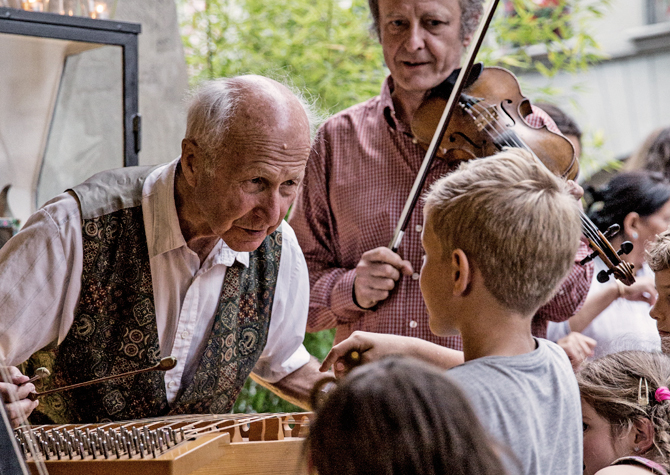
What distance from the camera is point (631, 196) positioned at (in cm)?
280

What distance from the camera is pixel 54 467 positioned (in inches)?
49.5

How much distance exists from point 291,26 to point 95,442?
12.3 feet

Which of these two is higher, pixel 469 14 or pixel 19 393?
pixel 469 14

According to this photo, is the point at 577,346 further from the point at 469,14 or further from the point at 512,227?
the point at 512,227

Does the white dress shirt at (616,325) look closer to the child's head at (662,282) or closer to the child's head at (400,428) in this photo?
the child's head at (662,282)

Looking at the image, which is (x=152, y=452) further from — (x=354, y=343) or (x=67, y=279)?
(x=67, y=279)

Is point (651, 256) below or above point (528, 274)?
below

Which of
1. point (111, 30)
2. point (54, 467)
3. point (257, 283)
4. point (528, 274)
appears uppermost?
point (111, 30)

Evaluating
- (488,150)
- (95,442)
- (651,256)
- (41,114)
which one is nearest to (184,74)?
(41,114)

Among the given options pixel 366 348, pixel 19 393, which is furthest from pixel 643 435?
pixel 19 393

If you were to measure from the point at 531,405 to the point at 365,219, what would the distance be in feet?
3.50

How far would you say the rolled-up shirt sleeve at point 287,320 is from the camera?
191 cm

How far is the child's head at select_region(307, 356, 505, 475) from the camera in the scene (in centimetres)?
91

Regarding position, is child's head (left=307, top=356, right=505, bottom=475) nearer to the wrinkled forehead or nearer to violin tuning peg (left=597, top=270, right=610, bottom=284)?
the wrinkled forehead
